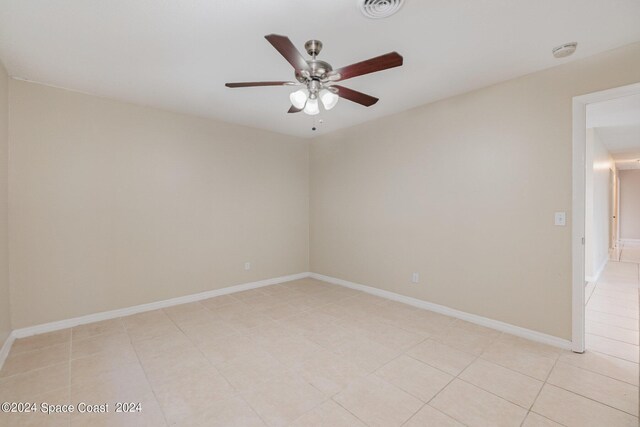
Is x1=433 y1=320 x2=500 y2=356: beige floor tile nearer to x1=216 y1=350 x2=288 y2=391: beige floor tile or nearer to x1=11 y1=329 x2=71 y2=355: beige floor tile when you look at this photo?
x1=216 y1=350 x2=288 y2=391: beige floor tile

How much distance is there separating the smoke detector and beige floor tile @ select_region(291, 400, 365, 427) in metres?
3.07

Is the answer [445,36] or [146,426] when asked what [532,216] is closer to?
[445,36]

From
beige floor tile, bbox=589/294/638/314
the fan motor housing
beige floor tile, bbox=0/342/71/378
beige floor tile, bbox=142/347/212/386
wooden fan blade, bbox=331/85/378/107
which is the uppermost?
the fan motor housing

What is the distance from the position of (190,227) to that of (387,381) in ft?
10.00

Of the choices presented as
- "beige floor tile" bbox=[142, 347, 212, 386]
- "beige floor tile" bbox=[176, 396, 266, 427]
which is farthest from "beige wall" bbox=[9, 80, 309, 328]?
"beige floor tile" bbox=[176, 396, 266, 427]

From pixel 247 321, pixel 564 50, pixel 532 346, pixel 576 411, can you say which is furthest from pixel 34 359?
pixel 564 50

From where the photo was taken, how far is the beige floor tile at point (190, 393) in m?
1.71

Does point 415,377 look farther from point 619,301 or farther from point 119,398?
point 619,301

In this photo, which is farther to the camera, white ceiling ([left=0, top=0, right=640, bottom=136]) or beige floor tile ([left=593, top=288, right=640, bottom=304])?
beige floor tile ([left=593, top=288, right=640, bottom=304])

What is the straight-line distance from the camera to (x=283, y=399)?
1835 millimetres

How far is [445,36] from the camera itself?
2.04 metres

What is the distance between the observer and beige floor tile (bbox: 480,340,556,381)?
7.03 ft

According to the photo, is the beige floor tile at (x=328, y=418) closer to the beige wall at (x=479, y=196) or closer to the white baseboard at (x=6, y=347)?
the beige wall at (x=479, y=196)

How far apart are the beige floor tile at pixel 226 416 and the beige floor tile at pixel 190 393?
0.03m
